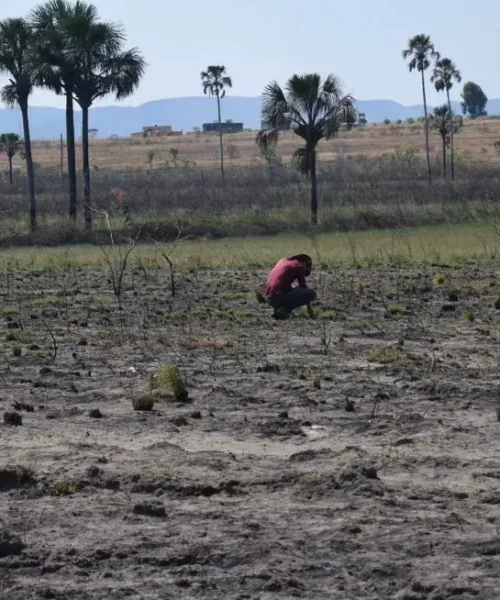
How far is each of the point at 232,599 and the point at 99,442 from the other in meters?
3.69

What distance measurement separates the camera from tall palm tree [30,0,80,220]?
43500 millimetres

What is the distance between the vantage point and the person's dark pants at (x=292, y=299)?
671 inches

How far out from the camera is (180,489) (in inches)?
322

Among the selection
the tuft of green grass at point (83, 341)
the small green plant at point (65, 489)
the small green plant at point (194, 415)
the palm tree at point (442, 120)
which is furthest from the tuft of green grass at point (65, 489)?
the palm tree at point (442, 120)

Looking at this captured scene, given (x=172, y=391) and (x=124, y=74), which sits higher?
(x=124, y=74)

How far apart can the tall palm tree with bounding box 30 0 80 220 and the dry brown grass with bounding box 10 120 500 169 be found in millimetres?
53787

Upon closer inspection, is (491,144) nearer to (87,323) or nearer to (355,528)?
(87,323)

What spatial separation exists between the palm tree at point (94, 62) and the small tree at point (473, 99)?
468 ft

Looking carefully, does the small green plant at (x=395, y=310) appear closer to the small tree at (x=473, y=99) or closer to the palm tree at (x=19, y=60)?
the palm tree at (x=19, y=60)

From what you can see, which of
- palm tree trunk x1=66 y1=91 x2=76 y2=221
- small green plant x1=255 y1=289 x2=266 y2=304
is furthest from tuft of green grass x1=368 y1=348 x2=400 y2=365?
palm tree trunk x1=66 y1=91 x2=76 y2=221

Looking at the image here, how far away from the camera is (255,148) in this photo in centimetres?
12219

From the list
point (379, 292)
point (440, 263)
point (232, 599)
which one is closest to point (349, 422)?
point (232, 599)

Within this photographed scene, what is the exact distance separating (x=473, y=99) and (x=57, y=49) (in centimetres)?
14699

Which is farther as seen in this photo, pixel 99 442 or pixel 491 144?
pixel 491 144
